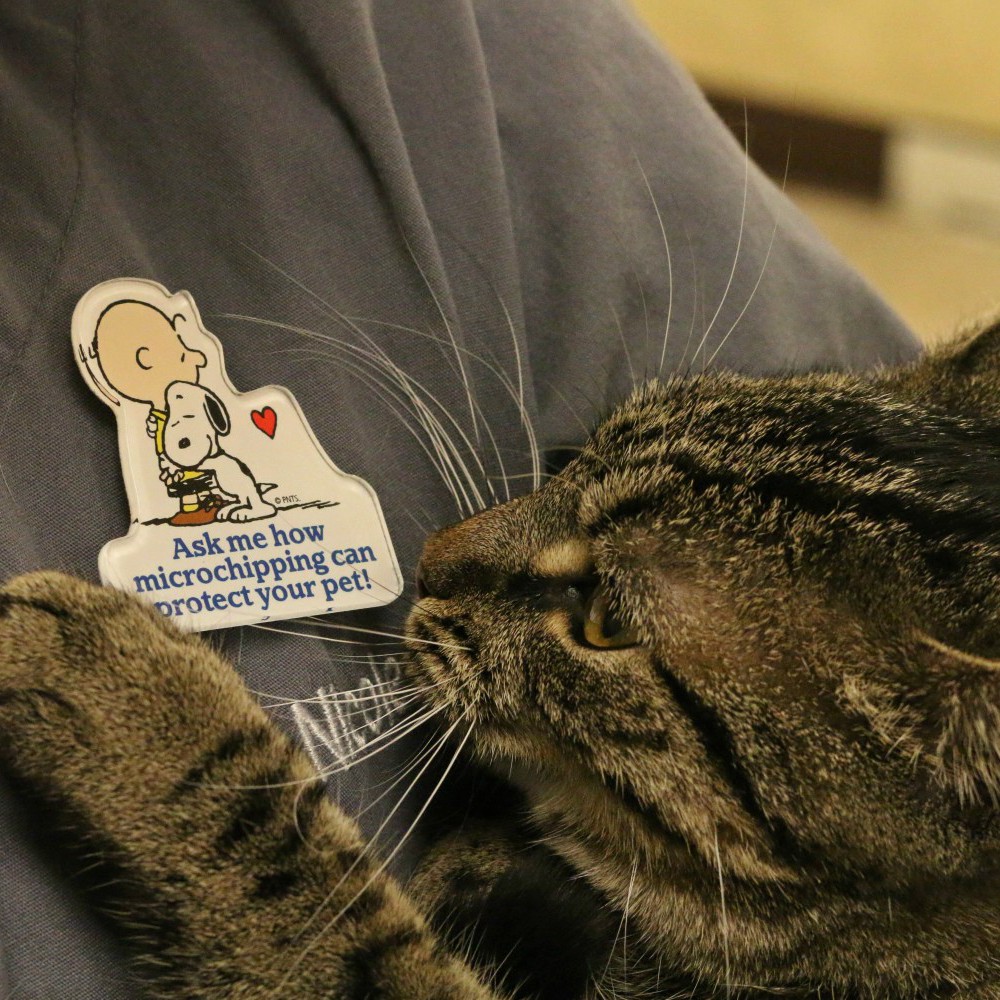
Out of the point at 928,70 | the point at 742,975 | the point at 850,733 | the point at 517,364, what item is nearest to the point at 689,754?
the point at 850,733

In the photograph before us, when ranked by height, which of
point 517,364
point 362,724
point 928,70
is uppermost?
point 928,70

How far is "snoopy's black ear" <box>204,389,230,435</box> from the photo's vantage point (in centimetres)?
85

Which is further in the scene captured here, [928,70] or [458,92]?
[928,70]

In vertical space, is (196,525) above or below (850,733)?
above

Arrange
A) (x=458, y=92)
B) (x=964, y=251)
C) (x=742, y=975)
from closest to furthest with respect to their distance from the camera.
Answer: (x=742, y=975) → (x=458, y=92) → (x=964, y=251)

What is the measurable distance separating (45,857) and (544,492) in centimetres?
48

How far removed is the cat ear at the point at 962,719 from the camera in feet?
2.41

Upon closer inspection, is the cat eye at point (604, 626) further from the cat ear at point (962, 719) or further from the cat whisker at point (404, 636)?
the cat ear at point (962, 719)

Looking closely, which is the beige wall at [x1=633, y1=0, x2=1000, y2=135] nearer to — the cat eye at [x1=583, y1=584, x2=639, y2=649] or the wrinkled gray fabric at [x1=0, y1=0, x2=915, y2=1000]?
the wrinkled gray fabric at [x1=0, y1=0, x2=915, y2=1000]

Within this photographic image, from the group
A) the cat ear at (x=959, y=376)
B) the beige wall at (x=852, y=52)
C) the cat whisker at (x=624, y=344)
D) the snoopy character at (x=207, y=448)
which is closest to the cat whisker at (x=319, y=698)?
the snoopy character at (x=207, y=448)

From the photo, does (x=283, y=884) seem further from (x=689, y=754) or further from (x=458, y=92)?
(x=458, y=92)

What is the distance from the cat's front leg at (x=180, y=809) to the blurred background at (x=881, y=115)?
183 cm

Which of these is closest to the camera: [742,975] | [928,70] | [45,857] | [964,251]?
[45,857]

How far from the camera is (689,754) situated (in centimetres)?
82
